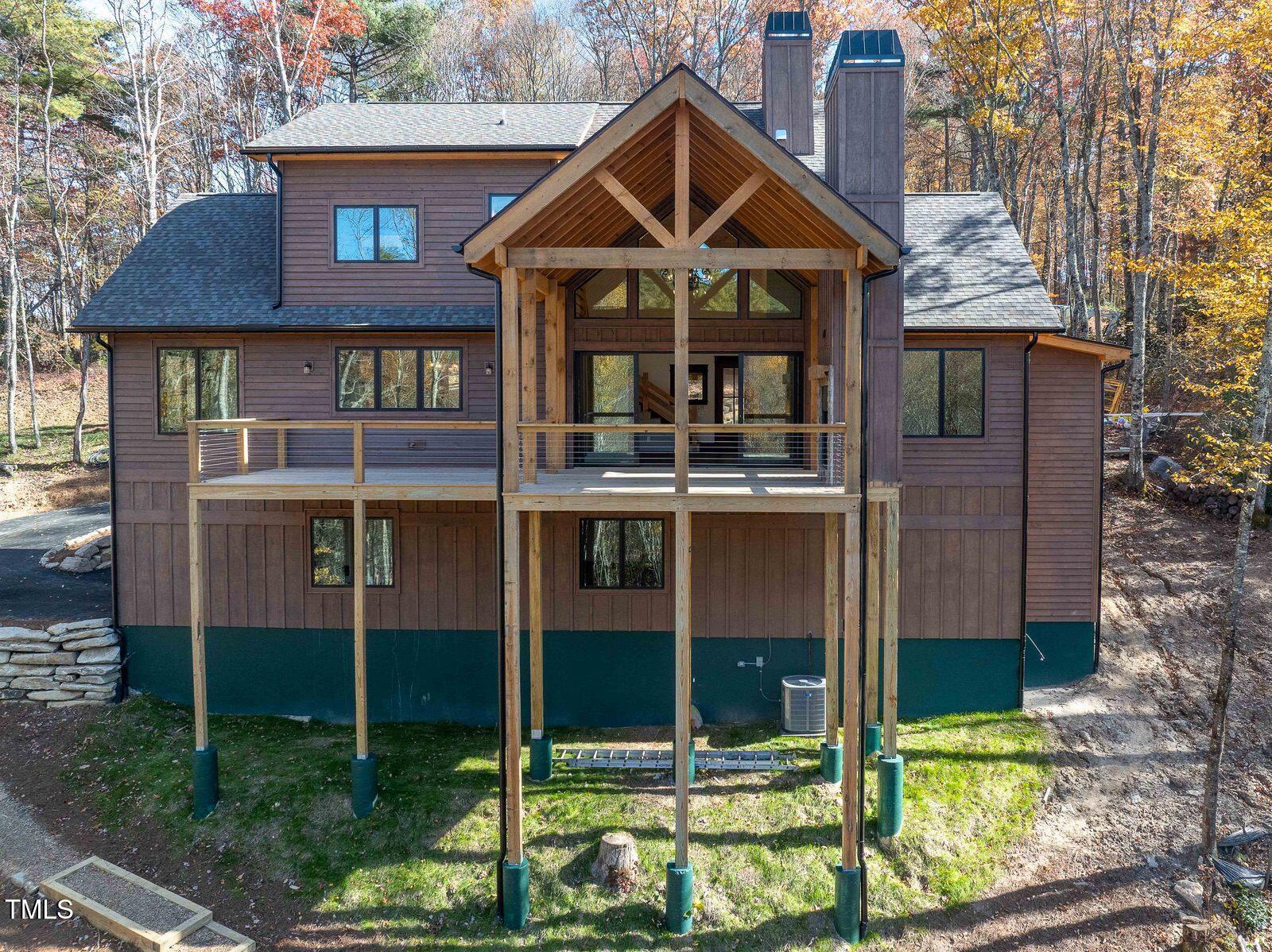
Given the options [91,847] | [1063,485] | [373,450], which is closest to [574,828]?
[91,847]

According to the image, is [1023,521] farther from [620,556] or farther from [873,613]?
[620,556]

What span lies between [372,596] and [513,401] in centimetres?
519

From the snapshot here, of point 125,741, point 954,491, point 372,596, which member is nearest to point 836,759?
point 954,491

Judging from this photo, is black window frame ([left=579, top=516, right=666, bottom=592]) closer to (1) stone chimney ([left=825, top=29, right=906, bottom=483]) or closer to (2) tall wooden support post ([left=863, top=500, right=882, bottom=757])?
(2) tall wooden support post ([left=863, top=500, right=882, bottom=757])

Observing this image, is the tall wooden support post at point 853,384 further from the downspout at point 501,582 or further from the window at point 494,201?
the window at point 494,201

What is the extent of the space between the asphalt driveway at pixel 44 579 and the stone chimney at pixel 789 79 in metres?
12.7

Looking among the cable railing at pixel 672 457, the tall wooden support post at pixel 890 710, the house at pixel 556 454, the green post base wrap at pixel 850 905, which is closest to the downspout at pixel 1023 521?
the house at pixel 556 454

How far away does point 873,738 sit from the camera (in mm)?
10141

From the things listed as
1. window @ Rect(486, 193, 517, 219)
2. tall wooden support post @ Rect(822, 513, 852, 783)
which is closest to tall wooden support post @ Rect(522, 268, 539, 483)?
window @ Rect(486, 193, 517, 219)

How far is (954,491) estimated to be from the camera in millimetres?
11398

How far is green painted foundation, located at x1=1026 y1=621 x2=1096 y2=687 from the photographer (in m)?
12.1

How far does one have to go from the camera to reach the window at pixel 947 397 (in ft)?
37.2

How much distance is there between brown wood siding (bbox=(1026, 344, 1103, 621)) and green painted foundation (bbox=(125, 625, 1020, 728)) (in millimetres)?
1459

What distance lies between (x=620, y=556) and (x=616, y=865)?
4.41 m
